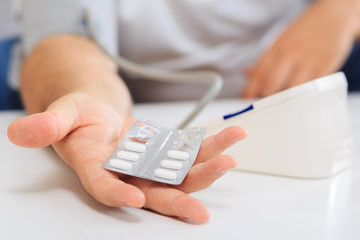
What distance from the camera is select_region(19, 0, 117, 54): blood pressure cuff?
69 centimetres

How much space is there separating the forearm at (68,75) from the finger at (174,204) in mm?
183

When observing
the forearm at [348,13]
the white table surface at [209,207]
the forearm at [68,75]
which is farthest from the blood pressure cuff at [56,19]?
the forearm at [348,13]

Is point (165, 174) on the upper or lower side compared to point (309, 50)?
lower

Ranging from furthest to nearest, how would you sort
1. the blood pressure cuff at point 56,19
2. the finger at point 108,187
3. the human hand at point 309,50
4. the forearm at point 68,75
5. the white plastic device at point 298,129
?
the human hand at point 309,50 → the blood pressure cuff at point 56,19 → the forearm at point 68,75 → the white plastic device at point 298,129 → the finger at point 108,187

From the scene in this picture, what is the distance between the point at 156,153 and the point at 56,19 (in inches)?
18.2

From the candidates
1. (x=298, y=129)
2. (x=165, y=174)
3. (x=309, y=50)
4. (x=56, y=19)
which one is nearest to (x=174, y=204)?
(x=165, y=174)

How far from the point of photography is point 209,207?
33 cm

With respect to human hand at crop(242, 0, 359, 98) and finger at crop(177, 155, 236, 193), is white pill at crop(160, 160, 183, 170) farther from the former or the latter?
human hand at crop(242, 0, 359, 98)

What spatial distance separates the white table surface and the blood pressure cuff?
339 mm

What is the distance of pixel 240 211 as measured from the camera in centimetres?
32

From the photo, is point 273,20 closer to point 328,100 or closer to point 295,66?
point 295,66

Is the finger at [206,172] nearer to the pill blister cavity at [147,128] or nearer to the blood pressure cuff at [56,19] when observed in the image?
the pill blister cavity at [147,128]

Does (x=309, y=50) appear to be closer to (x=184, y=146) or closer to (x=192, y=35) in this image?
(x=192, y=35)

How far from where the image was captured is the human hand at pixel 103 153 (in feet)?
0.92
